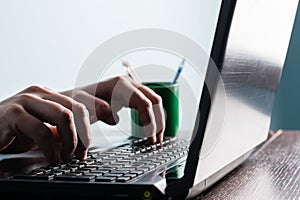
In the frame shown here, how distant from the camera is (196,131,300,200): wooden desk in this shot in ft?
2.14

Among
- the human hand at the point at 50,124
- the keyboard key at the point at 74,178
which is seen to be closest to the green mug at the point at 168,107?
the human hand at the point at 50,124

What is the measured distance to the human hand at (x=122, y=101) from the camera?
35.3 inches

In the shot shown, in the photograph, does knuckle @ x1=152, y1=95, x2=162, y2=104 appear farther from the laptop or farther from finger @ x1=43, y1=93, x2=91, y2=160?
finger @ x1=43, y1=93, x2=91, y2=160

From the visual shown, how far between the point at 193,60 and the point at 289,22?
1404mm

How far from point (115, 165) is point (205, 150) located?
130mm

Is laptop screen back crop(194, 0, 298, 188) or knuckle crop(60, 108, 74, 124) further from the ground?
laptop screen back crop(194, 0, 298, 188)

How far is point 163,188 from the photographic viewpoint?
1.68ft

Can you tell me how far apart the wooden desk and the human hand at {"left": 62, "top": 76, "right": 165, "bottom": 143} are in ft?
0.54

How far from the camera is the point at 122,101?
3.21 feet

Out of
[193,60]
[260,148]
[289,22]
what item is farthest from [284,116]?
[289,22]

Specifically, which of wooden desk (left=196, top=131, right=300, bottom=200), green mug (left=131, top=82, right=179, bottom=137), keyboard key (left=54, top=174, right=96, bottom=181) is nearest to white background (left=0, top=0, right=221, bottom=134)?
green mug (left=131, top=82, right=179, bottom=137)

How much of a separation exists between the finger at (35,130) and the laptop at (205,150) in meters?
0.02

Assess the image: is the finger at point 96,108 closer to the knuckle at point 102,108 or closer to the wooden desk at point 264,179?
the knuckle at point 102,108

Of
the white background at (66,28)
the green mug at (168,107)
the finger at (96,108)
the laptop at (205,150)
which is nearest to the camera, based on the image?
the laptop at (205,150)
